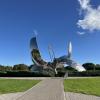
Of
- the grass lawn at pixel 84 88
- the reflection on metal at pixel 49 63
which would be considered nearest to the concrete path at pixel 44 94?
the grass lawn at pixel 84 88

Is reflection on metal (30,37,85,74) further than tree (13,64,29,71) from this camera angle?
No

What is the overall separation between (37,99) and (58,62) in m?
48.0

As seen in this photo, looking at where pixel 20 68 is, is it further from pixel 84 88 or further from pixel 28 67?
pixel 84 88

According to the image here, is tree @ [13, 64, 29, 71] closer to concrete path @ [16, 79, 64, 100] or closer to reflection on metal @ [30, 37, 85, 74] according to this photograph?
reflection on metal @ [30, 37, 85, 74]

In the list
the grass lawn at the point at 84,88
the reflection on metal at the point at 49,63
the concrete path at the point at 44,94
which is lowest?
the concrete path at the point at 44,94

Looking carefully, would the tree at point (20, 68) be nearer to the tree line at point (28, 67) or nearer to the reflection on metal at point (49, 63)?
the tree line at point (28, 67)

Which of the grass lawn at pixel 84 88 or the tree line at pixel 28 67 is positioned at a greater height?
the tree line at pixel 28 67

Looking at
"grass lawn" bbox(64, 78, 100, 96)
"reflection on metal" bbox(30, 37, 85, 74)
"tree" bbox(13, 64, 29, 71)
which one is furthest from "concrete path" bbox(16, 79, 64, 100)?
"tree" bbox(13, 64, 29, 71)

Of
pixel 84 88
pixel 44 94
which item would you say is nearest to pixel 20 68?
pixel 84 88

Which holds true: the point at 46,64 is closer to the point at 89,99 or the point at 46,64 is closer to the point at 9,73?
the point at 9,73

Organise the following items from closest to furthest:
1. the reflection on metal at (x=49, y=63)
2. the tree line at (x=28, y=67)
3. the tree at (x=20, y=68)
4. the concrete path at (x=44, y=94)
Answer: the concrete path at (x=44, y=94), the reflection on metal at (x=49, y=63), the tree line at (x=28, y=67), the tree at (x=20, y=68)

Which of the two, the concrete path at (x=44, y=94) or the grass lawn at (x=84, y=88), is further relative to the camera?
the grass lawn at (x=84, y=88)

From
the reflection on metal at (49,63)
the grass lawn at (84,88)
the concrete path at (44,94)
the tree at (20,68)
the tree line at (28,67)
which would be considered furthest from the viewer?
the tree at (20,68)

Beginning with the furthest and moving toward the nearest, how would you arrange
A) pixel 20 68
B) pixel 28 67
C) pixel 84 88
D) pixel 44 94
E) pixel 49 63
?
pixel 28 67, pixel 20 68, pixel 49 63, pixel 84 88, pixel 44 94
